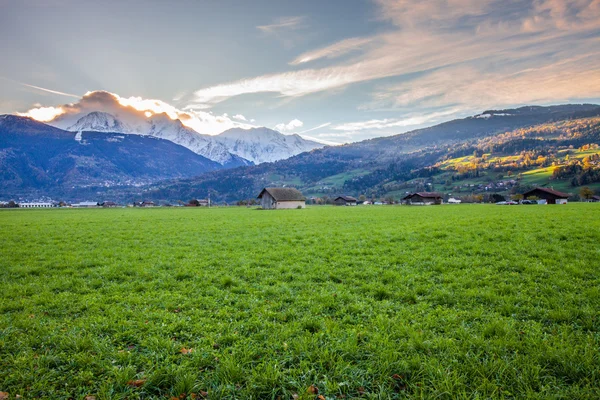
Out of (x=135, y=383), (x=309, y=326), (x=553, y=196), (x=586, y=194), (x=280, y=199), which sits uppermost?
(x=280, y=199)

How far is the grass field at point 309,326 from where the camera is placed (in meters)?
4.78

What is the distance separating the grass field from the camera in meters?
4.78

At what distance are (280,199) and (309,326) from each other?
245 feet

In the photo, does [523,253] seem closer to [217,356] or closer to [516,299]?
[516,299]

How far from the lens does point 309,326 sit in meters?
6.84

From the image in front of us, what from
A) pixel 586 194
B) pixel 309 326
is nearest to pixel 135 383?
pixel 309 326

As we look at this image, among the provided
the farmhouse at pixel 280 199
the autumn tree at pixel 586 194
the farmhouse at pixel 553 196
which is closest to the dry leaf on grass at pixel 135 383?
the farmhouse at pixel 280 199

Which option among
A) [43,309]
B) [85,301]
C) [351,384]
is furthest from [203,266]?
[351,384]

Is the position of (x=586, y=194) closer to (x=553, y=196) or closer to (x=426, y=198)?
(x=553, y=196)

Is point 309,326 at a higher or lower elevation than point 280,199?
lower

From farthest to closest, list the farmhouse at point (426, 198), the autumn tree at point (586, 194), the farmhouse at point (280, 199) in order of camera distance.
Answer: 1. the farmhouse at point (426, 198)
2. the autumn tree at point (586, 194)
3. the farmhouse at point (280, 199)

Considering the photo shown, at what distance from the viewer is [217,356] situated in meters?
5.52

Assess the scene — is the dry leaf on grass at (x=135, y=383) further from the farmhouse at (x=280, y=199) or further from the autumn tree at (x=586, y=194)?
the autumn tree at (x=586, y=194)

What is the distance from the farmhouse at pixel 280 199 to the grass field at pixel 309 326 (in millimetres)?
67981
